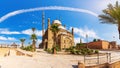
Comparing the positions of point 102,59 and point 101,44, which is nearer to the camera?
point 102,59

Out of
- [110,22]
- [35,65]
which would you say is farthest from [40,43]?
[35,65]

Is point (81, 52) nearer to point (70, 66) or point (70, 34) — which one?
point (70, 66)

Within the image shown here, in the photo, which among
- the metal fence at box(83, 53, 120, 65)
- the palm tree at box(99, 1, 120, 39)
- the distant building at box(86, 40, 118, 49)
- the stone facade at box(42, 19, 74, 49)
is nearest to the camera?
the metal fence at box(83, 53, 120, 65)

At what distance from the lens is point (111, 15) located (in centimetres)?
2856

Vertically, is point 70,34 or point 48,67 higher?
point 70,34

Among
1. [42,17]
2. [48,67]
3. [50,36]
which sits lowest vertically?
[48,67]

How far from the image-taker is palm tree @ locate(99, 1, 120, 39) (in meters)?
27.8

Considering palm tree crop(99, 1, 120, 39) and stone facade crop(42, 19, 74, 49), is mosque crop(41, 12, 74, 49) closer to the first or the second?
stone facade crop(42, 19, 74, 49)

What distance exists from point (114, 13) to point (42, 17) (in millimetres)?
44250

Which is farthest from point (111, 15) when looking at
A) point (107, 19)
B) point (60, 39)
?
point (60, 39)

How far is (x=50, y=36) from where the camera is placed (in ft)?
233

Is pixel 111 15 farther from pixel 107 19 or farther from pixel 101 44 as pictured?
pixel 101 44

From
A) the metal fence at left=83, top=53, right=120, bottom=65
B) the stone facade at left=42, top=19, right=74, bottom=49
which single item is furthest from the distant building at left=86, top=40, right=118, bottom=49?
the metal fence at left=83, top=53, right=120, bottom=65

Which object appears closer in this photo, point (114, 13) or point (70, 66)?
point (70, 66)
